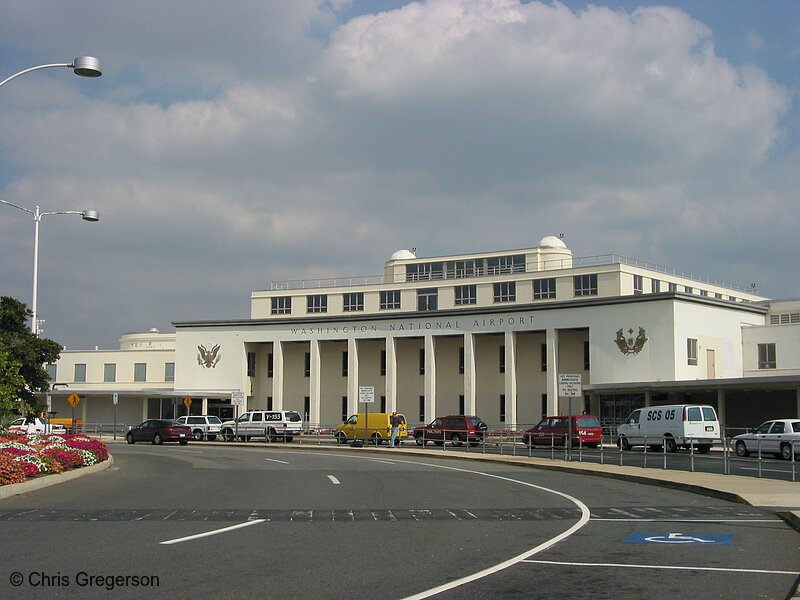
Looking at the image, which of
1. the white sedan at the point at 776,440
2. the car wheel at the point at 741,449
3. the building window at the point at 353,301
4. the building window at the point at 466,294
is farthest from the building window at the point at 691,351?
the building window at the point at 353,301

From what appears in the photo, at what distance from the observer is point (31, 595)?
8133 millimetres

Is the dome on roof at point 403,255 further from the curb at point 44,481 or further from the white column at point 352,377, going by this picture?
the curb at point 44,481

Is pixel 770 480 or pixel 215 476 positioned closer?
pixel 770 480

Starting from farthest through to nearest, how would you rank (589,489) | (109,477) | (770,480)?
(109,477), (770,480), (589,489)

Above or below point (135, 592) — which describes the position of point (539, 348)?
above

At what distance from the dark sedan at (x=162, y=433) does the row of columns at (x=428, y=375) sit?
1926cm

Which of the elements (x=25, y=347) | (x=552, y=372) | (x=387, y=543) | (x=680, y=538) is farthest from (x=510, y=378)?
(x=387, y=543)

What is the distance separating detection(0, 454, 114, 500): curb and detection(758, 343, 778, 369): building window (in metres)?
46.9

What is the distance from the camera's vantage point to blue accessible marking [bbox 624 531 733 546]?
11836mm

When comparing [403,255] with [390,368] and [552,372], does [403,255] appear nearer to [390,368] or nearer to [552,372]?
[390,368]

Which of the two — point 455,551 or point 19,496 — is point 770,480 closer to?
point 455,551

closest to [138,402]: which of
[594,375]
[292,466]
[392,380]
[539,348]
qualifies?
[392,380]

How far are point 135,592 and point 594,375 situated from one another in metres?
52.2

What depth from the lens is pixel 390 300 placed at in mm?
77875
